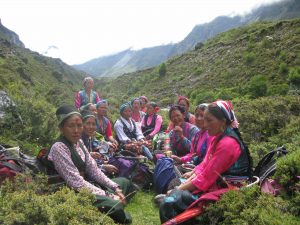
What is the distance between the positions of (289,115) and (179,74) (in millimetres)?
34351

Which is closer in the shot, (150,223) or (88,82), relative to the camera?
(150,223)

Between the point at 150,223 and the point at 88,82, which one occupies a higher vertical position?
the point at 88,82

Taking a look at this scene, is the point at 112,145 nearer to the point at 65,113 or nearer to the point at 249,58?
the point at 65,113

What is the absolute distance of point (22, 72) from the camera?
32062mm

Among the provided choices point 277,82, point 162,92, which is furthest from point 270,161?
point 162,92

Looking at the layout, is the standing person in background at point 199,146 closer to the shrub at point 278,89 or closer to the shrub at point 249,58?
the shrub at point 278,89

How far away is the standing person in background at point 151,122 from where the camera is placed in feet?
29.6

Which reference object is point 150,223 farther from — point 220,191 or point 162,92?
point 162,92

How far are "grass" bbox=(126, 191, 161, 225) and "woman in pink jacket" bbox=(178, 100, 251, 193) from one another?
97 centimetres

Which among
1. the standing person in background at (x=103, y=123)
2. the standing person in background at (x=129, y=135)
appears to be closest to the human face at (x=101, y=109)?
the standing person in background at (x=103, y=123)

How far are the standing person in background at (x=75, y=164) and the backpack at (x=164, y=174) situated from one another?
112 centimetres

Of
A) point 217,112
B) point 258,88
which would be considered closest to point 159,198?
point 217,112

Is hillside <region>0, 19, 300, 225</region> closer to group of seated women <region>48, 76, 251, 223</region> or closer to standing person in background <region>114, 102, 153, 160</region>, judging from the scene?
group of seated women <region>48, 76, 251, 223</region>

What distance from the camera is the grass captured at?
14.7 ft
